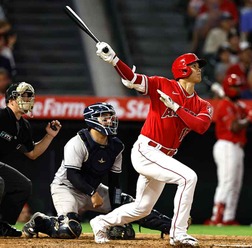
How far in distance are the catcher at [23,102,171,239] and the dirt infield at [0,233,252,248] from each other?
0.14m

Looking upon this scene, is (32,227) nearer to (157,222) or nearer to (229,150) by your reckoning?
(157,222)

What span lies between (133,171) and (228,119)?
136cm

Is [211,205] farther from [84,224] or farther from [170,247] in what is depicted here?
[170,247]

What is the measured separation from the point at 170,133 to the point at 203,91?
6224 mm

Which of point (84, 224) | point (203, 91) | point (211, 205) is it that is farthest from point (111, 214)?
point (203, 91)

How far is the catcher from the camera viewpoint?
28.3 feet

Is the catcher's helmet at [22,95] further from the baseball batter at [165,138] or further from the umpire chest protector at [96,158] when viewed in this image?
the baseball batter at [165,138]

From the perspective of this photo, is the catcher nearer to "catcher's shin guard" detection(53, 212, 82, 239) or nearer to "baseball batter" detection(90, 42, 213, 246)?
"catcher's shin guard" detection(53, 212, 82, 239)

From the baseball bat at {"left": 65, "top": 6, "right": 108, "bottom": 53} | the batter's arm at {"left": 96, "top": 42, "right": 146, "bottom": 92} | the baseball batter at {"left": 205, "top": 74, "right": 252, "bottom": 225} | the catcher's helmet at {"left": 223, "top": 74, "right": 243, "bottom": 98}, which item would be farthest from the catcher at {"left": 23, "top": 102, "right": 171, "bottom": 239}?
the catcher's helmet at {"left": 223, "top": 74, "right": 243, "bottom": 98}

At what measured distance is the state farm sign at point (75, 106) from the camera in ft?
38.7

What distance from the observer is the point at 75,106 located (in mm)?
11844

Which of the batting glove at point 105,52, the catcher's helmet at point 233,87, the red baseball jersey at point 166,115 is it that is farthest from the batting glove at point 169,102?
the catcher's helmet at point 233,87

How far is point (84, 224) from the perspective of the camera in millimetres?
11758

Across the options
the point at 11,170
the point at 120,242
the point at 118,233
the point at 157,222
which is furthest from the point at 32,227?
the point at 157,222
